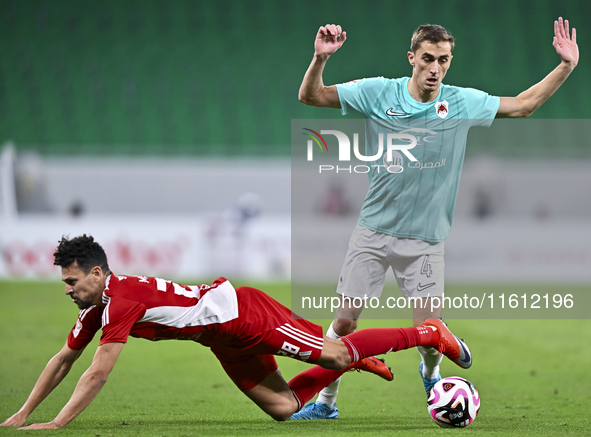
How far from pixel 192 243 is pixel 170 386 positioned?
25.2ft

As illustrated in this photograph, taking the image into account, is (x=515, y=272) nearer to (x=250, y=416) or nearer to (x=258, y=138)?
(x=258, y=138)

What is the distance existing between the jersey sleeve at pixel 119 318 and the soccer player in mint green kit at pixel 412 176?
1.55 m

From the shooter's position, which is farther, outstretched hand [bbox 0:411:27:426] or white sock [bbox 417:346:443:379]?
white sock [bbox 417:346:443:379]

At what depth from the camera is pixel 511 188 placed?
45.1 feet

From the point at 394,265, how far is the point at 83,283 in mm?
2102

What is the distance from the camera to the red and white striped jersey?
3.87 metres

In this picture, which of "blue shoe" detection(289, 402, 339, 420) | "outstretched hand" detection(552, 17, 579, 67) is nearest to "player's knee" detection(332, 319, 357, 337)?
"blue shoe" detection(289, 402, 339, 420)

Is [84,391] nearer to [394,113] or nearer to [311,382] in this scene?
[311,382]

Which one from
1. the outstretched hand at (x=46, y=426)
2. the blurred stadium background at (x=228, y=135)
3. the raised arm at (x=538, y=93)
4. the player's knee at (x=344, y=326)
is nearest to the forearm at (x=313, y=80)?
the raised arm at (x=538, y=93)

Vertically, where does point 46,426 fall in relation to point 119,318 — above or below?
below

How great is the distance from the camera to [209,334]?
4.20 meters

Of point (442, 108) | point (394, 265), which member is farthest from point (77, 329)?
point (442, 108)

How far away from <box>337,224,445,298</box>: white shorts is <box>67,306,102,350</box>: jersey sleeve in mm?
1618

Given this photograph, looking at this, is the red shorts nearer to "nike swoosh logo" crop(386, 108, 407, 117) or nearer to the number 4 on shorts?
the number 4 on shorts
